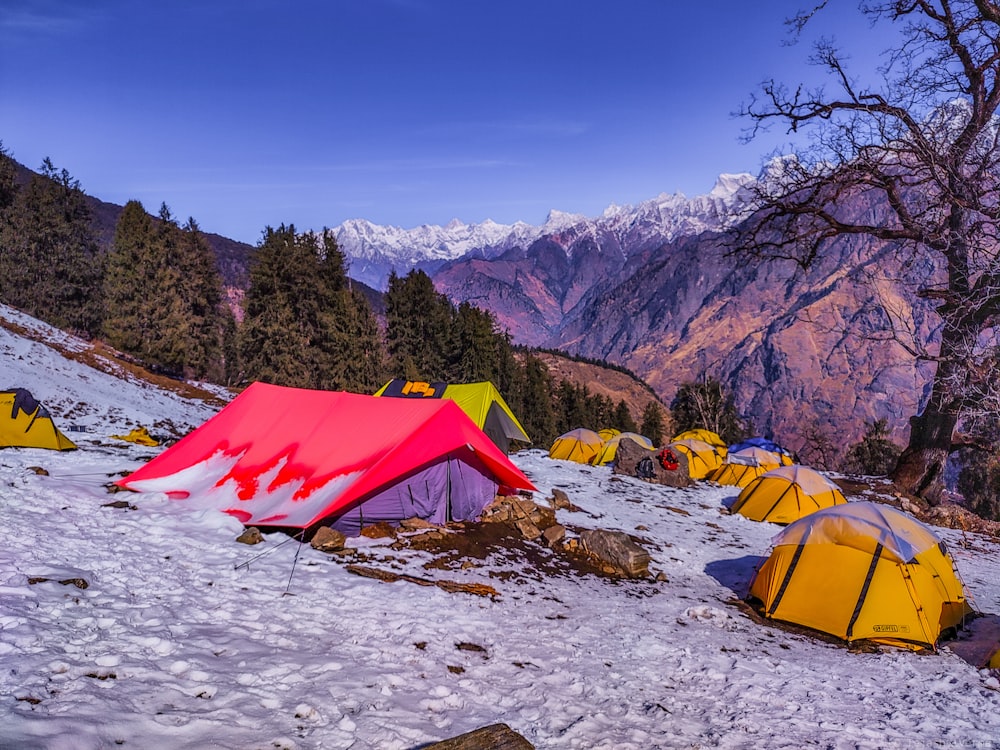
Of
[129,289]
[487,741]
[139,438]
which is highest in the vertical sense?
[129,289]

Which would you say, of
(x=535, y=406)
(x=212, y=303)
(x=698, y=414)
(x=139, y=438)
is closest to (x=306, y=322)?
(x=212, y=303)

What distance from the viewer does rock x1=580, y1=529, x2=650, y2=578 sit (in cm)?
1044

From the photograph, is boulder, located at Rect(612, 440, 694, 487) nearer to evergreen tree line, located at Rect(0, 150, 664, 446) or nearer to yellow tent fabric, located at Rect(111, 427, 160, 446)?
yellow tent fabric, located at Rect(111, 427, 160, 446)

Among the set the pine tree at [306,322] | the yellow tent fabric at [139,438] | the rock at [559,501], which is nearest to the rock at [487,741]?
the rock at [559,501]

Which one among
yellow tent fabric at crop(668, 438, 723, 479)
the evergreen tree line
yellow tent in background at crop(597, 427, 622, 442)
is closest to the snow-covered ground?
yellow tent fabric at crop(668, 438, 723, 479)

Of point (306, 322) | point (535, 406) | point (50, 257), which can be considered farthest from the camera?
point (535, 406)

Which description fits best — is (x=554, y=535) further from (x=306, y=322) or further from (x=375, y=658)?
(x=306, y=322)

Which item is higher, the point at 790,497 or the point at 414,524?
the point at 790,497

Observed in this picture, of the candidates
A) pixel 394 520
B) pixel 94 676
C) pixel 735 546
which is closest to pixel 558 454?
pixel 735 546

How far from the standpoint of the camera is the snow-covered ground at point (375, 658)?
4.49 metres

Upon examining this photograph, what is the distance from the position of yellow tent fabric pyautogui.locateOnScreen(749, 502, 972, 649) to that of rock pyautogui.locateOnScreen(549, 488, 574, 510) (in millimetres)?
5727

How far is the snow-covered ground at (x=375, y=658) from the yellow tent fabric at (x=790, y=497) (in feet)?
19.5

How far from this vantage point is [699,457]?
2511cm

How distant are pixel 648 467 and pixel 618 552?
37.1 feet
